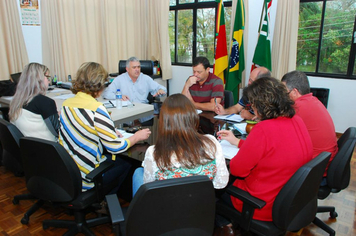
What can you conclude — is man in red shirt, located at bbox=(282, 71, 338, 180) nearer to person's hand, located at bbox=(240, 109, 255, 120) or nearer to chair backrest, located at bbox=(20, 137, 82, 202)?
person's hand, located at bbox=(240, 109, 255, 120)

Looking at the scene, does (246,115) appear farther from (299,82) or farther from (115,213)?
(115,213)

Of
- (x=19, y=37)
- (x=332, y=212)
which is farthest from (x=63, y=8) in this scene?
(x=332, y=212)

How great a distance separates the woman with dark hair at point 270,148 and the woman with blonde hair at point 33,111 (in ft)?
4.46

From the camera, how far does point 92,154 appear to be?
5.45ft

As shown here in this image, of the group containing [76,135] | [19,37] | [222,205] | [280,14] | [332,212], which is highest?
[280,14]

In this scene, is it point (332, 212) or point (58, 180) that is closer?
point (58, 180)

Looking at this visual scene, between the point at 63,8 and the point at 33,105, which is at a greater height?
the point at 63,8

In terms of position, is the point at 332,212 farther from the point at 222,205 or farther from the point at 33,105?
the point at 33,105

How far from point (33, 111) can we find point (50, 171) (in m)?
0.58

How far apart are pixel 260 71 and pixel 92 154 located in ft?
5.49

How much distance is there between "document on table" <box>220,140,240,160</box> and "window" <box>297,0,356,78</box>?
299 centimetres

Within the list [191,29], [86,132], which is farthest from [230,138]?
[191,29]

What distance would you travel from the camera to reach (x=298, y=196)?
49.4 inches

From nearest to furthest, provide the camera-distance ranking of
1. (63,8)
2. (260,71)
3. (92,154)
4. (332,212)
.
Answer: (92,154) → (332,212) → (260,71) → (63,8)
